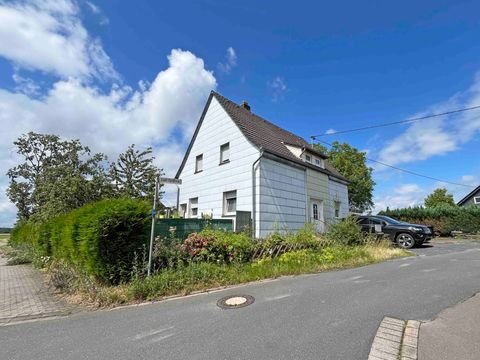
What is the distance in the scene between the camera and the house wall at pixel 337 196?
1781 cm

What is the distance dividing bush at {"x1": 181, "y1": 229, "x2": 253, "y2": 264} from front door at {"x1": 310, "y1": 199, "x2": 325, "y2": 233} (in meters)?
7.45

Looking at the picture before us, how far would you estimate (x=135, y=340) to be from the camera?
164 inches

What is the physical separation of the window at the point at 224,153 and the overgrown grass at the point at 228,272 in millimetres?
6696

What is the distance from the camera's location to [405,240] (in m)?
14.8

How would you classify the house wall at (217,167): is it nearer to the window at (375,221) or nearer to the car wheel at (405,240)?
the window at (375,221)

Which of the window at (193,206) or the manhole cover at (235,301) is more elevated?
the window at (193,206)

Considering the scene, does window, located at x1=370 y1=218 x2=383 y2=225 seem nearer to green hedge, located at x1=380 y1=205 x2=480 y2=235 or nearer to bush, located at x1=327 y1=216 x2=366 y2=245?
bush, located at x1=327 y1=216 x2=366 y2=245

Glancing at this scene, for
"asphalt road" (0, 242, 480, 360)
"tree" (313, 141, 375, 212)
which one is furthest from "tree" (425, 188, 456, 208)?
"asphalt road" (0, 242, 480, 360)

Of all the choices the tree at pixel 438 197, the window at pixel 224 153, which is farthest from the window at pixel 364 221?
the tree at pixel 438 197

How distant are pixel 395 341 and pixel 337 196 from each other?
15.9 meters

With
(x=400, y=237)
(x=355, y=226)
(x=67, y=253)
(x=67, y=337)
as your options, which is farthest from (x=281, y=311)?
(x=400, y=237)

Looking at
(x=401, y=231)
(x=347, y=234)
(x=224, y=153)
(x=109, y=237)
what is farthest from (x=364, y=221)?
(x=109, y=237)

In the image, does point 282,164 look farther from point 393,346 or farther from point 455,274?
point 393,346

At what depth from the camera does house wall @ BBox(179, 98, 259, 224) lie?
13391 mm
